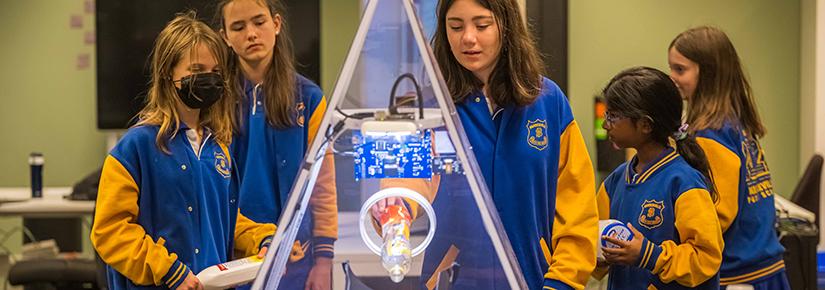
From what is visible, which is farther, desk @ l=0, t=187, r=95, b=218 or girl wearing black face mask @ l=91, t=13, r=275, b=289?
desk @ l=0, t=187, r=95, b=218

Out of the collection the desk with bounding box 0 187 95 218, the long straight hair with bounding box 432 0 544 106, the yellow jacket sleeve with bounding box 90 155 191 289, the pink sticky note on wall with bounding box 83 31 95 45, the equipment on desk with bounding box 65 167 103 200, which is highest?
the pink sticky note on wall with bounding box 83 31 95 45

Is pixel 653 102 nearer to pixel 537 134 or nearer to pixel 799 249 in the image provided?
pixel 537 134

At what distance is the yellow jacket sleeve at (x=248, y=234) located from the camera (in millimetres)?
3031

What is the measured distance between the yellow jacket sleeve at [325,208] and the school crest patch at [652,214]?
1199mm

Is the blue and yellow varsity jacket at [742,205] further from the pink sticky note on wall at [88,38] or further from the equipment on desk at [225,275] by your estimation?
the pink sticky note on wall at [88,38]

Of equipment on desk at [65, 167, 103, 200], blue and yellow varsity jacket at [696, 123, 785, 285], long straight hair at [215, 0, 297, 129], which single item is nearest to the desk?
equipment on desk at [65, 167, 103, 200]

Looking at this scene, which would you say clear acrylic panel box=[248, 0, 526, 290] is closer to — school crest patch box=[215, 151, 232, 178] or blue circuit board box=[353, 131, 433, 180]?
blue circuit board box=[353, 131, 433, 180]

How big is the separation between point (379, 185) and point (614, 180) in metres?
1.32

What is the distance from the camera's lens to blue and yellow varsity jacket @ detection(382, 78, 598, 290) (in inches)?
92.9

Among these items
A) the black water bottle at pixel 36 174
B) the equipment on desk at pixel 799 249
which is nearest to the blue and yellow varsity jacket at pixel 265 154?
the equipment on desk at pixel 799 249

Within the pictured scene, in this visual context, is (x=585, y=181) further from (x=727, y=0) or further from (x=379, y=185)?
(x=727, y=0)

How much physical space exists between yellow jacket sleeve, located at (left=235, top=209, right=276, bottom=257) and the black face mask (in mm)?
429

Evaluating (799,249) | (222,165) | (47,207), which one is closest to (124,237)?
(222,165)

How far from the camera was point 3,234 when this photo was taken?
7.44 meters
